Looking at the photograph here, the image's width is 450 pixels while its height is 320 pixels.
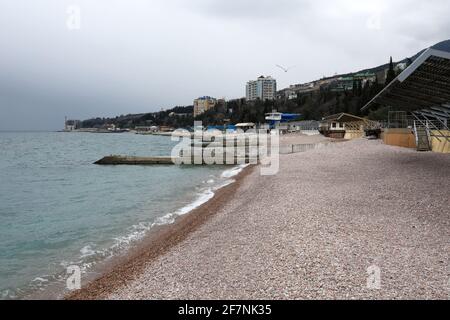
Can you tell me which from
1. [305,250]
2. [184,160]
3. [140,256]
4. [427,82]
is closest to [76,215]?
[140,256]

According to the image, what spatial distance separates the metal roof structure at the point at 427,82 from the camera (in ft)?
34.9

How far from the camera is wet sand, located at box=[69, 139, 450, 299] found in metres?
5.58

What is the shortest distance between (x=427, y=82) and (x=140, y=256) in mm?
13370

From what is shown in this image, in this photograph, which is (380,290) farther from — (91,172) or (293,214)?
(91,172)

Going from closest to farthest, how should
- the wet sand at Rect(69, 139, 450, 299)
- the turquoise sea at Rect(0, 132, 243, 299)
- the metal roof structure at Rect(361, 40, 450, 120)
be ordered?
the wet sand at Rect(69, 139, 450, 299) → the turquoise sea at Rect(0, 132, 243, 299) → the metal roof structure at Rect(361, 40, 450, 120)

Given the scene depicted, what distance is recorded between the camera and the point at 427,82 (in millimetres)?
14758

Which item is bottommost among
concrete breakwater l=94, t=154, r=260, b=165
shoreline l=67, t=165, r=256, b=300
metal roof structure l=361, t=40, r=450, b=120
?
shoreline l=67, t=165, r=256, b=300

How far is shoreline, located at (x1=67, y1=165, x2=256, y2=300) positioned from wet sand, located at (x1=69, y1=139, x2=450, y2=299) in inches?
1.8

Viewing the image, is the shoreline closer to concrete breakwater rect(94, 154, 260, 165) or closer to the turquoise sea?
the turquoise sea

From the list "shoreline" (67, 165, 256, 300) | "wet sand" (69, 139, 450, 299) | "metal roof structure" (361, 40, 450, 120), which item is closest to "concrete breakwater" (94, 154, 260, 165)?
"metal roof structure" (361, 40, 450, 120)

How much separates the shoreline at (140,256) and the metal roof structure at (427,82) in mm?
8670

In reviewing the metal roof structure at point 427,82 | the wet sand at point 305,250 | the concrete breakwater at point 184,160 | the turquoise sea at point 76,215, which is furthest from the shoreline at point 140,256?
the concrete breakwater at point 184,160
